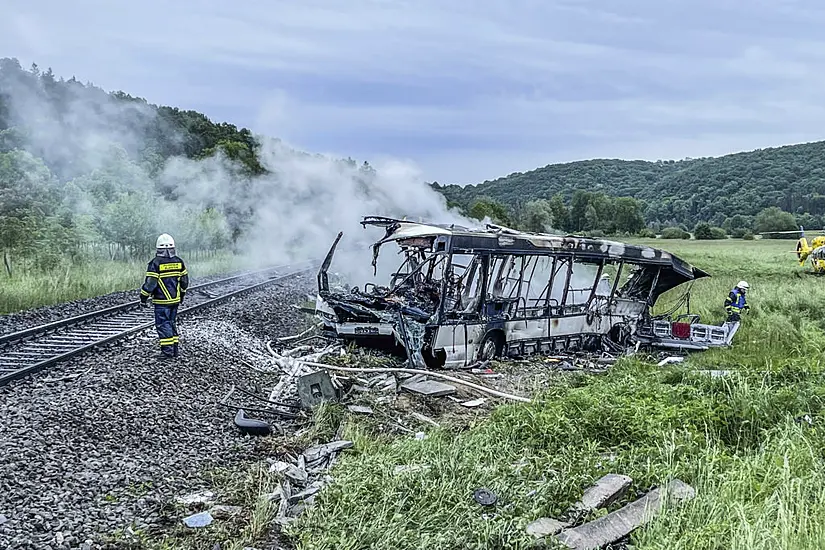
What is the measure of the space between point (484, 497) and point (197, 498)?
93.2 inches

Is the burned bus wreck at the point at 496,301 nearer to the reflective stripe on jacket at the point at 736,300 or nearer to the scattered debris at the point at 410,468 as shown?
the reflective stripe on jacket at the point at 736,300

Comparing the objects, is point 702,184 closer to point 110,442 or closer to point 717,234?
point 717,234

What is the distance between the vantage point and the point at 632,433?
7047 millimetres

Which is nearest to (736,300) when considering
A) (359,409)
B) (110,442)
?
(359,409)

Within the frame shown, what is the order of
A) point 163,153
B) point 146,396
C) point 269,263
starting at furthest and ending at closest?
1. point 163,153
2. point 269,263
3. point 146,396

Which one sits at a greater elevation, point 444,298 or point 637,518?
point 444,298

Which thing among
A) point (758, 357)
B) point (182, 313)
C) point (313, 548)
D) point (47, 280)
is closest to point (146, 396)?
point (313, 548)

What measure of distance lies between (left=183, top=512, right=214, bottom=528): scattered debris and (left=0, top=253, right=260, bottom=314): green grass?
430 inches

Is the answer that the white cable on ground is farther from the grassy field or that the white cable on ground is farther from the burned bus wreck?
the burned bus wreck

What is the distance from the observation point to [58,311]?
13695 millimetres

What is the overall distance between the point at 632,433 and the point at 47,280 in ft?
49.0

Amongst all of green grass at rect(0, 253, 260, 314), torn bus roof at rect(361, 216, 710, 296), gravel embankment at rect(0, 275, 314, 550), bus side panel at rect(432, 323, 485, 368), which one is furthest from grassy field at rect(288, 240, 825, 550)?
green grass at rect(0, 253, 260, 314)

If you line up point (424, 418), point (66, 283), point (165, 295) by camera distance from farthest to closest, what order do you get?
1. point (66, 283)
2. point (165, 295)
3. point (424, 418)

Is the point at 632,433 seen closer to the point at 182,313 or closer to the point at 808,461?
the point at 808,461
